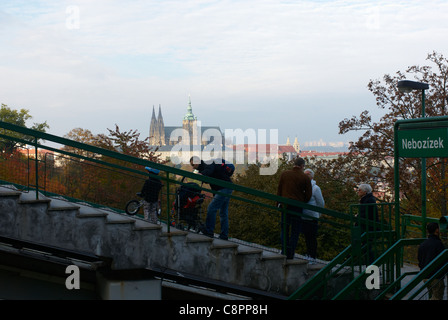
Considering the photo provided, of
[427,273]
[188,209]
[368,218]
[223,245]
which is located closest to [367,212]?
[368,218]

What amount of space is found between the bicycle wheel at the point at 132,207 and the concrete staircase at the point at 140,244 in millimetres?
1154

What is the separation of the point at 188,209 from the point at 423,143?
11.6ft

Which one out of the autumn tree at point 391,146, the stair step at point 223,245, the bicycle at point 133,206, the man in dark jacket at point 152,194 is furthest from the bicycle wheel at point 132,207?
the autumn tree at point 391,146

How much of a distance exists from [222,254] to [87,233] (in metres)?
1.88

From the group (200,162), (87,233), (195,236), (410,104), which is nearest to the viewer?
(87,233)

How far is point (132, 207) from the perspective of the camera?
915cm

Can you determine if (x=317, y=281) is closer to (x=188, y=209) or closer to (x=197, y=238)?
(x=197, y=238)

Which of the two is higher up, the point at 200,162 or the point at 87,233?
the point at 200,162

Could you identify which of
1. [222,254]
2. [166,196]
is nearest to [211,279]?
[222,254]

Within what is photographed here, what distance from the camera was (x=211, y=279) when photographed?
25.4 ft

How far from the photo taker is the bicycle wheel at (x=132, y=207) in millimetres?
9031

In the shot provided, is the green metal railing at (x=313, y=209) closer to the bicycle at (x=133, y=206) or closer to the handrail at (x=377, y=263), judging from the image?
the handrail at (x=377, y=263)

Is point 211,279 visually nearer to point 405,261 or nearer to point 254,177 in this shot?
point 405,261
